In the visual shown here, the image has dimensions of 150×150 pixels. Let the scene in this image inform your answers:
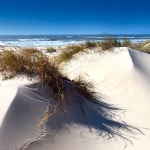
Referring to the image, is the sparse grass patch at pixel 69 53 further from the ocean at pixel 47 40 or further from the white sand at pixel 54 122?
the white sand at pixel 54 122

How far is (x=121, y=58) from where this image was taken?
269 inches

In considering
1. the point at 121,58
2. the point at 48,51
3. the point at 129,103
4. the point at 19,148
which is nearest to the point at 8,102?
the point at 19,148

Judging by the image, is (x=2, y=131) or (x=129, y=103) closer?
(x=2, y=131)

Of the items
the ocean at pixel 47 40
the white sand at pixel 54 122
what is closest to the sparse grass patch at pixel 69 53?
the ocean at pixel 47 40

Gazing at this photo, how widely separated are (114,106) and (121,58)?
9.57ft

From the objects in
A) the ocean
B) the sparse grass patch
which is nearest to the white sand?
the sparse grass patch

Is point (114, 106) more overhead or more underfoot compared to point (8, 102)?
more underfoot

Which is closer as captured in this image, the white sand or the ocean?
the white sand

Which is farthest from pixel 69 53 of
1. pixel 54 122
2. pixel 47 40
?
pixel 47 40

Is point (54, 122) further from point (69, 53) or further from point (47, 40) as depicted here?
point (47, 40)

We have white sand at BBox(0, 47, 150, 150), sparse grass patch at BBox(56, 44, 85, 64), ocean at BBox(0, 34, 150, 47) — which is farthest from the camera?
ocean at BBox(0, 34, 150, 47)

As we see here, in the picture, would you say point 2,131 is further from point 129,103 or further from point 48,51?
point 48,51

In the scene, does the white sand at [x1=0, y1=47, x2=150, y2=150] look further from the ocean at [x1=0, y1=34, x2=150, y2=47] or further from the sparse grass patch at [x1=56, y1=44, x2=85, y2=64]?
the ocean at [x1=0, y1=34, x2=150, y2=47]

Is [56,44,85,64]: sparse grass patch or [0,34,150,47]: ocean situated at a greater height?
[56,44,85,64]: sparse grass patch
